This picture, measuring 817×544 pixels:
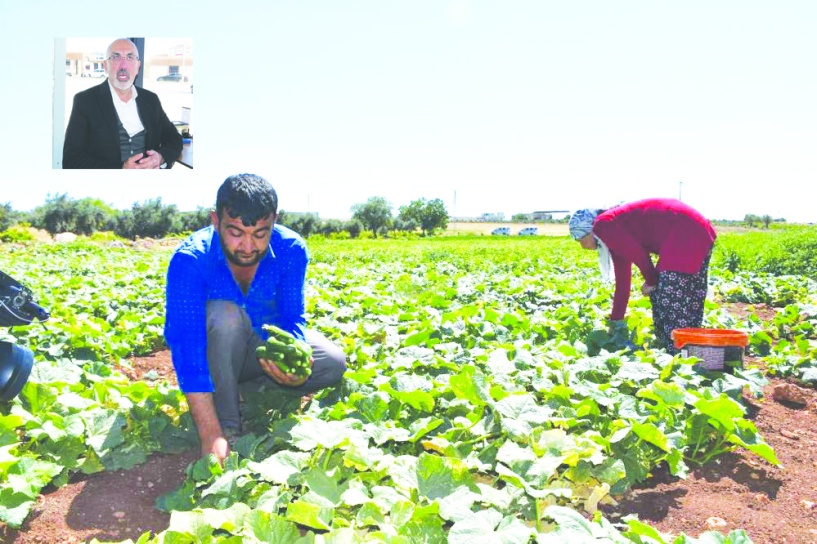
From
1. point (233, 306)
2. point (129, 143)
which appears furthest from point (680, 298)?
point (129, 143)

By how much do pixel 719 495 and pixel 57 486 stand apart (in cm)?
266

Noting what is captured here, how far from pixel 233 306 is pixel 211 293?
4.5 inches

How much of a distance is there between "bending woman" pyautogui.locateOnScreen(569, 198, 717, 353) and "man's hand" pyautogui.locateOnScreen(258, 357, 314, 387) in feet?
9.58

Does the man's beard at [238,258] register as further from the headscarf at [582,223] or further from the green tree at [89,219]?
the green tree at [89,219]

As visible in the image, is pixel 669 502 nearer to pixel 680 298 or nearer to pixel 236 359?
pixel 236 359

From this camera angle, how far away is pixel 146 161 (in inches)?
240

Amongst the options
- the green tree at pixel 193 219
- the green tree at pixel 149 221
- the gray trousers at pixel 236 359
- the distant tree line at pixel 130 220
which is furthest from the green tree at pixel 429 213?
the gray trousers at pixel 236 359

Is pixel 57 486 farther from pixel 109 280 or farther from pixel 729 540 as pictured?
pixel 109 280

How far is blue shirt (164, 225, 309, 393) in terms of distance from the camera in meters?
2.87

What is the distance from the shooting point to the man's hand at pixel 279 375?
9.71 feet

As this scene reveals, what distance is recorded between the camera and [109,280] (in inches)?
364

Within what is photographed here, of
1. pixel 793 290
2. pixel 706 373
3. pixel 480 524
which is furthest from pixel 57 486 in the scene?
pixel 793 290

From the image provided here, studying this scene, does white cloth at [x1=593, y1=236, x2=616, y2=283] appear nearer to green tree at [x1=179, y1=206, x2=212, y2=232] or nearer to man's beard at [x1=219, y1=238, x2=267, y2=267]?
man's beard at [x1=219, y1=238, x2=267, y2=267]

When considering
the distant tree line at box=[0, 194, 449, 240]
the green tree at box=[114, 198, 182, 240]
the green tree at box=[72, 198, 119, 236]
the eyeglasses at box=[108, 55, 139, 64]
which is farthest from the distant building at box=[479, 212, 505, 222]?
the eyeglasses at box=[108, 55, 139, 64]
